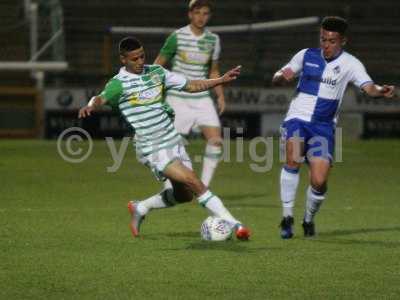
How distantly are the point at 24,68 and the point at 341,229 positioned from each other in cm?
1366

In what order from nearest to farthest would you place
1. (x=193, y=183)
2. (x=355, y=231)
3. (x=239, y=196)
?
(x=193, y=183) → (x=355, y=231) → (x=239, y=196)

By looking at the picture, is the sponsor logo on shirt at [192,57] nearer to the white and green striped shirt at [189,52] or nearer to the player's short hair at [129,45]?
the white and green striped shirt at [189,52]

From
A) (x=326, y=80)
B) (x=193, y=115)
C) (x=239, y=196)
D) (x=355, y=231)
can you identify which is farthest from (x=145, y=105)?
(x=239, y=196)

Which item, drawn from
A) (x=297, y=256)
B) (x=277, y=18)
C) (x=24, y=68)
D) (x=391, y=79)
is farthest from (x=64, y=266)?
(x=277, y=18)

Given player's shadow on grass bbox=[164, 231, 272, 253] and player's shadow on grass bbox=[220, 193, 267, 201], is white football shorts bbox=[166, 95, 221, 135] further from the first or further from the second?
player's shadow on grass bbox=[164, 231, 272, 253]

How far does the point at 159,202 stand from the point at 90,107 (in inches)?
57.8

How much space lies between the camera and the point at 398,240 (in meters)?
10.6

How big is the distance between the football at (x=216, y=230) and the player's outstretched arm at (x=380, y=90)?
1.68m

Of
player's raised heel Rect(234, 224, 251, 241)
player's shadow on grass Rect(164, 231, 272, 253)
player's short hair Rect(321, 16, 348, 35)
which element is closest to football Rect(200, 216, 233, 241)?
player's shadow on grass Rect(164, 231, 272, 253)

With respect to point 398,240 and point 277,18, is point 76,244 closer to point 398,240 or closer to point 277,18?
point 398,240

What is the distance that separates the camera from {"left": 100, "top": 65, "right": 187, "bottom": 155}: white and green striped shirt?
1010 centimetres

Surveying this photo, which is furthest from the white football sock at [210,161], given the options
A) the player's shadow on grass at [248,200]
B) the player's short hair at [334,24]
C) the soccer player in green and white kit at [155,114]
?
the player's short hair at [334,24]

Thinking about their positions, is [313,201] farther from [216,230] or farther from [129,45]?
[129,45]

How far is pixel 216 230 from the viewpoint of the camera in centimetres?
1027
